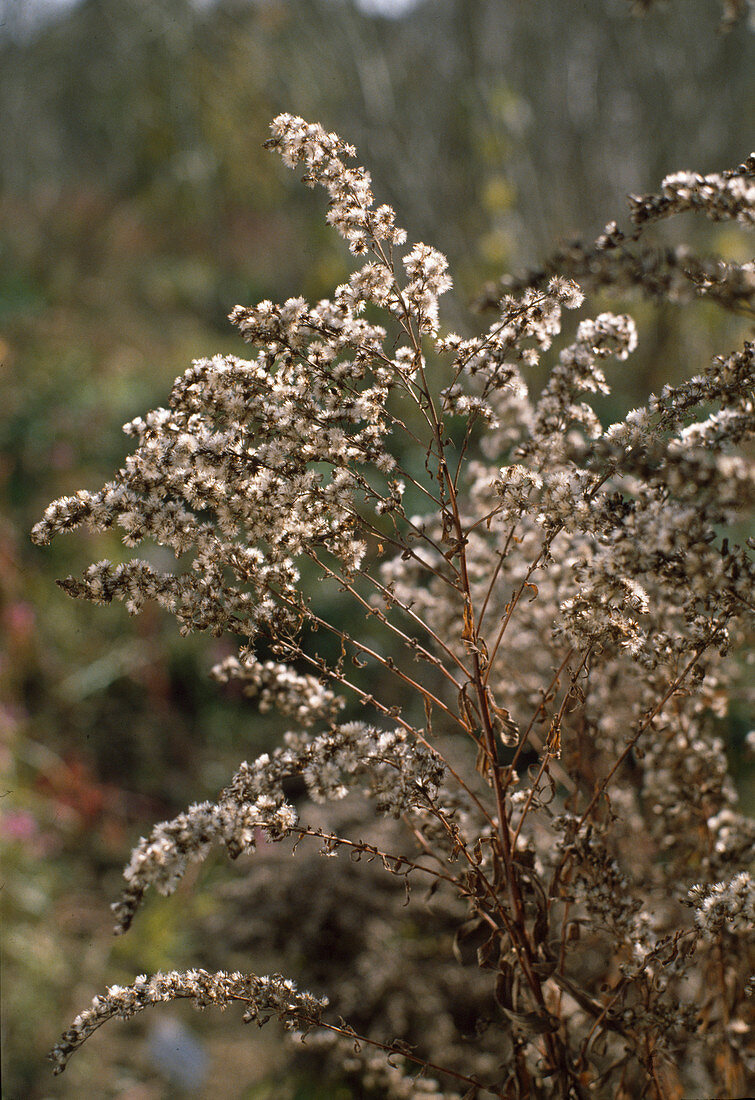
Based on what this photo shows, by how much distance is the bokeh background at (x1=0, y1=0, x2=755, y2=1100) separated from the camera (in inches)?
108

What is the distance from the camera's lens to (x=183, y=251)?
10500 mm

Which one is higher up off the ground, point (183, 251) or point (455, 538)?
point (183, 251)

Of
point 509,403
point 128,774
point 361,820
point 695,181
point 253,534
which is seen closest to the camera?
point 695,181

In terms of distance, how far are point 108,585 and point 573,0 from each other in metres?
6.72

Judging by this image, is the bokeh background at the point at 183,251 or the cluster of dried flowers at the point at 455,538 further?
the bokeh background at the point at 183,251

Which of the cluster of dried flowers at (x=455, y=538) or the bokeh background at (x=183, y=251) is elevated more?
the bokeh background at (x=183, y=251)

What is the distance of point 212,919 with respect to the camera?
2.29 metres

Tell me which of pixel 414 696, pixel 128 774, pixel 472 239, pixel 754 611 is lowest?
pixel 754 611

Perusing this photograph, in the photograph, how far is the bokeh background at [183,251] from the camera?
8.97 feet

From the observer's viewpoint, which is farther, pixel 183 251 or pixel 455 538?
pixel 183 251

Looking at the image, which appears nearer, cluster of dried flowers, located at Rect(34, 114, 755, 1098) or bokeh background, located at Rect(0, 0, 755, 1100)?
cluster of dried flowers, located at Rect(34, 114, 755, 1098)

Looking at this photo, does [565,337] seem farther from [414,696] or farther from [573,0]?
[573,0]

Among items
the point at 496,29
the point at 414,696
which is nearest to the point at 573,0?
the point at 496,29

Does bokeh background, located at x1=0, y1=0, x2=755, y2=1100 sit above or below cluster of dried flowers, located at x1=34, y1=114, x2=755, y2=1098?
above
